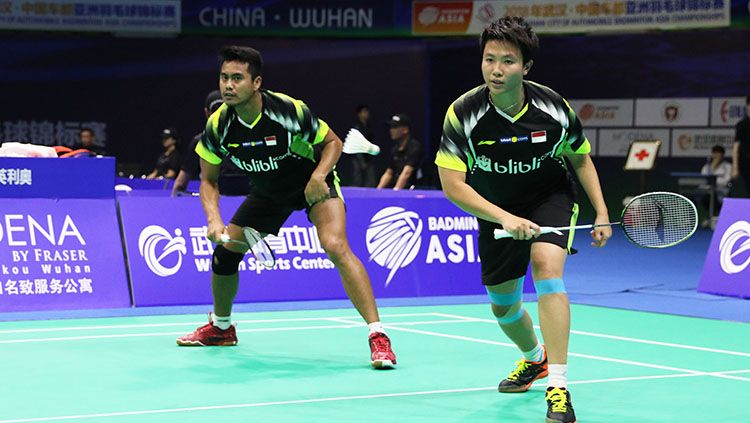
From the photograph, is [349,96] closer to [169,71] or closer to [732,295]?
[169,71]

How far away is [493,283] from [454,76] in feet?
57.4

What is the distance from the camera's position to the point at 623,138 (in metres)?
22.1

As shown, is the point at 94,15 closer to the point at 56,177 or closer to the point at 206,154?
the point at 56,177

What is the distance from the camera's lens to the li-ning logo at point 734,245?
34.6ft

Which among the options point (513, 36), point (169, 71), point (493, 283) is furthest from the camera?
point (169, 71)

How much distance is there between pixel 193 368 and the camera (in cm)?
686

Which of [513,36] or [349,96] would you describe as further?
[349,96]

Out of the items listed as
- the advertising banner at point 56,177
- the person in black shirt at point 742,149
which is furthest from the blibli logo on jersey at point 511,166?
the person in black shirt at point 742,149

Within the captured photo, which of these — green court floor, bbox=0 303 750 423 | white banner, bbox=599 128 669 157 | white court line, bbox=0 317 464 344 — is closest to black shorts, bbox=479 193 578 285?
green court floor, bbox=0 303 750 423

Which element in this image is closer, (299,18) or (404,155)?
(404,155)

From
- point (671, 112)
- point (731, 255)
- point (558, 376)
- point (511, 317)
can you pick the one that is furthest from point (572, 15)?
point (558, 376)

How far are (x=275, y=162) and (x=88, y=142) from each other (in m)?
13.2

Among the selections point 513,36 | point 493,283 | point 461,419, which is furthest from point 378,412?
point 513,36

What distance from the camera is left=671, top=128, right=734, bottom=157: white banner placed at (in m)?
21.1
